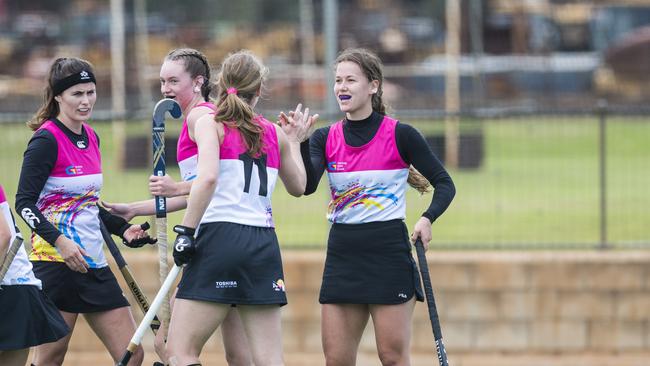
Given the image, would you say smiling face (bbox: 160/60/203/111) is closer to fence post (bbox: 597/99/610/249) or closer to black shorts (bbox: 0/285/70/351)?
black shorts (bbox: 0/285/70/351)

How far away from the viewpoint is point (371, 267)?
679 cm

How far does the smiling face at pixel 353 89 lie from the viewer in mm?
6773

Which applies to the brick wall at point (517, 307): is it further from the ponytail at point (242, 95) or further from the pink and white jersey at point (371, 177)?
the ponytail at point (242, 95)

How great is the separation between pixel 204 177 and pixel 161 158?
0.74 meters

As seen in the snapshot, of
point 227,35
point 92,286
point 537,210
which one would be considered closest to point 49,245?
point 92,286

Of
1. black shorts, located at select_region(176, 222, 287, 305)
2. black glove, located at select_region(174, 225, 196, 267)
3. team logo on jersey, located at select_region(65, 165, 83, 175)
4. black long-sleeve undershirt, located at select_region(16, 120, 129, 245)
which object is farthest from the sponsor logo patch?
team logo on jersey, located at select_region(65, 165, 83, 175)

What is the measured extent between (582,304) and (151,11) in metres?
8.62

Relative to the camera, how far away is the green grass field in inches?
428

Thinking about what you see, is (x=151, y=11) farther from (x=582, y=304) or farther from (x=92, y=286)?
(x=92, y=286)

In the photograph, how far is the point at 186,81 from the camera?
6758 millimetres

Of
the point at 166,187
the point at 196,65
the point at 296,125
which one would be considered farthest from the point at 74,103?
the point at 296,125

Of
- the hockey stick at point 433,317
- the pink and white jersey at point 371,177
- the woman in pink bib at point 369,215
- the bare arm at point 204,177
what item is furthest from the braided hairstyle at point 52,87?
the hockey stick at point 433,317

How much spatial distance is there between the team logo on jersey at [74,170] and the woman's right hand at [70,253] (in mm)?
393

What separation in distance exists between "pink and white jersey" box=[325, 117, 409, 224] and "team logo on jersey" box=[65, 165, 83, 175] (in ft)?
4.27
